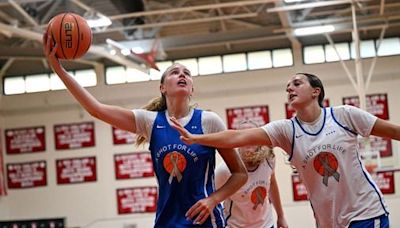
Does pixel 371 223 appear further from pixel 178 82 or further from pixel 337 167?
pixel 178 82

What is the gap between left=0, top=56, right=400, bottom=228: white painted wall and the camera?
56.4ft

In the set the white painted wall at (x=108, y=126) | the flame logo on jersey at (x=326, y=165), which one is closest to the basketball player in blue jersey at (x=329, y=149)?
the flame logo on jersey at (x=326, y=165)

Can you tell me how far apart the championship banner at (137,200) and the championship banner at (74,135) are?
69.1 inches

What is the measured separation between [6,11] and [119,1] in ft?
10.7

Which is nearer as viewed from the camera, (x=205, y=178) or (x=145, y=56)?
(x=205, y=178)

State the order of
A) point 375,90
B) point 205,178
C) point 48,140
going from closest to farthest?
point 205,178
point 375,90
point 48,140

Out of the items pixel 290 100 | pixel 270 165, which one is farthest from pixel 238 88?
pixel 290 100

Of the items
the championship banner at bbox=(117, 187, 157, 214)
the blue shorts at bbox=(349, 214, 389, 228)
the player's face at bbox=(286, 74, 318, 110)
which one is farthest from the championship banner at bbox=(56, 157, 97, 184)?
the blue shorts at bbox=(349, 214, 389, 228)

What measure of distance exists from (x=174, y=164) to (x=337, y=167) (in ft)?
3.55

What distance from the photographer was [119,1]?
14297 millimetres

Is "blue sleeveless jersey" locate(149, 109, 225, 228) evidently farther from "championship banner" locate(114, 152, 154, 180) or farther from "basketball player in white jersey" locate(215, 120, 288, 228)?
"championship banner" locate(114, 152, 154, 180)

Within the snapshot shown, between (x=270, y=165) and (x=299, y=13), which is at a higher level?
(x=299, y=13)

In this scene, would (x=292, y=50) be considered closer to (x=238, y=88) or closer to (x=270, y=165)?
(x=238, y=88)

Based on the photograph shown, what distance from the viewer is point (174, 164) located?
4.05 meters
